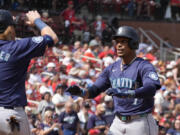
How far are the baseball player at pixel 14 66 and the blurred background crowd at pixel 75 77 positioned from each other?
795 mm

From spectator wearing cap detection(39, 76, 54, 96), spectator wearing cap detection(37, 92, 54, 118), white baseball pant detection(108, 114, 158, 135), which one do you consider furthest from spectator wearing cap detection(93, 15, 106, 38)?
white baseball pant detection(108, 114, 158, 135)

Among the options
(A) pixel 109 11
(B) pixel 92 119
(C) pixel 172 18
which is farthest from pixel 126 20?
(B) pixel 92 119

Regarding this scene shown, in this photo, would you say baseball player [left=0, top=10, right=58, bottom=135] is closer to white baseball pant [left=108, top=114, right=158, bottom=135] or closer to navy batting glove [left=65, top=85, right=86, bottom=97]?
navy batting glove [left=65, top=85, right=86, bottom=97]

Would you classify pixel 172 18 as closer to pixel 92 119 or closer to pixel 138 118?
pixel 92 119

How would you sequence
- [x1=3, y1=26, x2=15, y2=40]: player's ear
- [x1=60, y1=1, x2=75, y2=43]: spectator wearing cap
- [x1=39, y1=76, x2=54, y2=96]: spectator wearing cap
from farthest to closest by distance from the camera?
[x1=60, y1=1, x2=75, y2=43]: spectator wearing cap
[x1=39, y1=76, x2=54, y2=96]: spectator wearing cap
[x1=3, y1=26, x2=15, y2=40]: player's ear

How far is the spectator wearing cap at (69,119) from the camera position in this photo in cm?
878

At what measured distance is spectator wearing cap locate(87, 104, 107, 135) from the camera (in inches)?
353

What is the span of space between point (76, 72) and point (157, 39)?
10.3m

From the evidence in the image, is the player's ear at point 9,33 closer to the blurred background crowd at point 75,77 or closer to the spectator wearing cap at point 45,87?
the blurred background crowd at point 75,77

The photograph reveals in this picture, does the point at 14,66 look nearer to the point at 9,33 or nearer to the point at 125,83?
the point at 9,33

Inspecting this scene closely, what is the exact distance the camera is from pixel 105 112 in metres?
9.86

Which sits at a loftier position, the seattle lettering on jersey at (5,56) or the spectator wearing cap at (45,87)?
the seattle lettering on jersey at (5,56)

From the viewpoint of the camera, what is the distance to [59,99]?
9.56 m

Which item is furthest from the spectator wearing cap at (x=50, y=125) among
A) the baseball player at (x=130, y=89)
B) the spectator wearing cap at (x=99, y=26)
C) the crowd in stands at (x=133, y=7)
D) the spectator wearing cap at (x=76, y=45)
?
the spectator wearing cap at (x=99, y=26)
